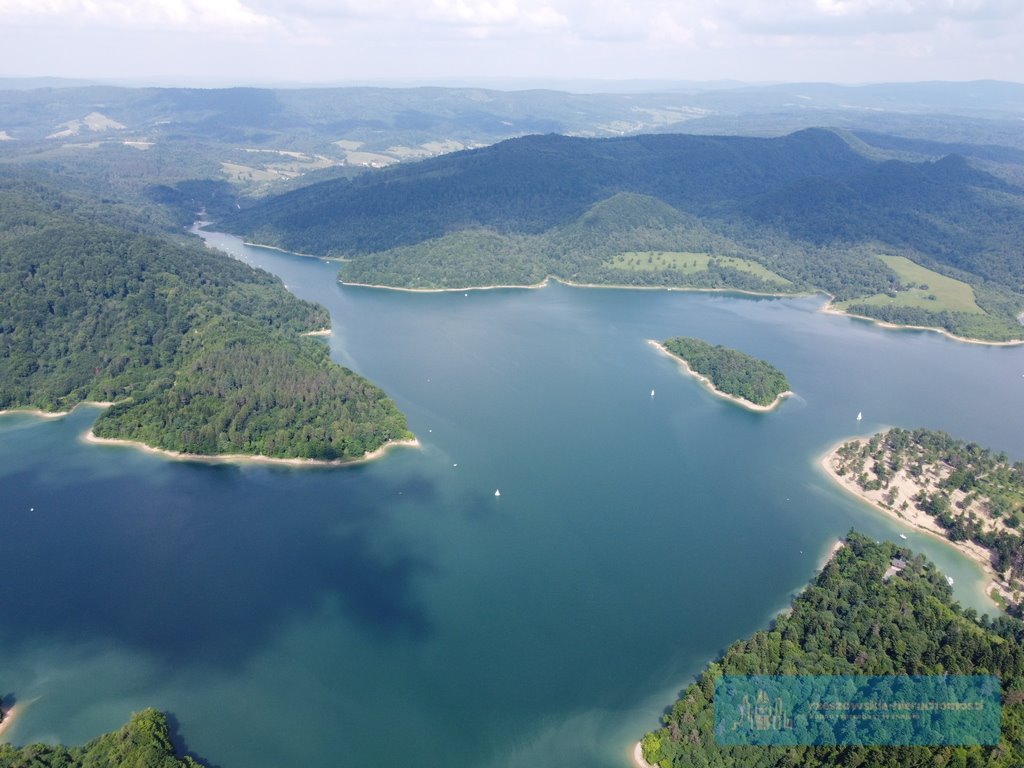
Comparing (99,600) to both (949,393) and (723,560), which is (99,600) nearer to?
(723,560)

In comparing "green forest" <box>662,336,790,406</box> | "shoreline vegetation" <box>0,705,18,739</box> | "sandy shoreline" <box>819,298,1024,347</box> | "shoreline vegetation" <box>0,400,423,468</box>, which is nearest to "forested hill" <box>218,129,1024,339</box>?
"sandy shoreline" <box>819,298,1024,347</box>

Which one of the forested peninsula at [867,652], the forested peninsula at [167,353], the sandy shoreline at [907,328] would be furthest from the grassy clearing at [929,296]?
the forested peninsula at [167,353]

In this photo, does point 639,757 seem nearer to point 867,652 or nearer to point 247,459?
point 867,652

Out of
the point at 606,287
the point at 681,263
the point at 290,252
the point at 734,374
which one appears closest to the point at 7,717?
the point at 734,374

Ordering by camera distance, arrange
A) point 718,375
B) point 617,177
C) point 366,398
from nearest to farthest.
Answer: point 366,398 < point 718,375 < point 617,177

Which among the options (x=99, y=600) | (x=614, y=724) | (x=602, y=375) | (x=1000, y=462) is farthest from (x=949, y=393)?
(x=99, y=600)

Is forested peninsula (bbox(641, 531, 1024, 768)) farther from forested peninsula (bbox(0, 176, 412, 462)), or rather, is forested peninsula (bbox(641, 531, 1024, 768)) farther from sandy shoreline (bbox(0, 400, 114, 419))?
sandy shoreline (bbox(0, 400, 114, 419))
